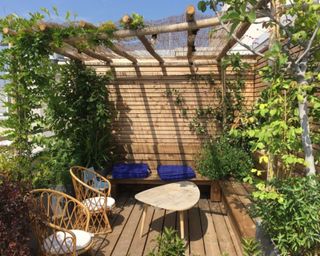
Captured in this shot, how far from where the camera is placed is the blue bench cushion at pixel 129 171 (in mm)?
4711

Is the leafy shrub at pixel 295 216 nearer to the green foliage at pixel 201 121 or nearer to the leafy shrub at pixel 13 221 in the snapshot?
the leafy shrub at pixel 13 221

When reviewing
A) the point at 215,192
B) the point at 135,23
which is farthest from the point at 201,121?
the point at 135,23

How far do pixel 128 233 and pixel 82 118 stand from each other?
2185 millimetres

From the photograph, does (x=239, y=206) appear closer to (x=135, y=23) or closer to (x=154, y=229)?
(x=154, y=229)

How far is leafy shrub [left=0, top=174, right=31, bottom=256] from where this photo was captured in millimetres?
1833

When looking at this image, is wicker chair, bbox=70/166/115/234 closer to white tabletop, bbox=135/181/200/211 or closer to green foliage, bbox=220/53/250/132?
white tabletop, bbox=135/181/200/211

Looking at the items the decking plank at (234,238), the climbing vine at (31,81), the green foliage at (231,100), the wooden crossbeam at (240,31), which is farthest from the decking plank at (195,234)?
the wooden crossbeam at (240,31)

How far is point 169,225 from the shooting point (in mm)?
3834

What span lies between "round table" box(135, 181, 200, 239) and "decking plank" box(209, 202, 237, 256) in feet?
1.65

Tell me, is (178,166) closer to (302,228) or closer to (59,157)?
(59,157)

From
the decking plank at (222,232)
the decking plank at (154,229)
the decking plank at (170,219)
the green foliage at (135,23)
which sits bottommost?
the decking plank at (222,232)

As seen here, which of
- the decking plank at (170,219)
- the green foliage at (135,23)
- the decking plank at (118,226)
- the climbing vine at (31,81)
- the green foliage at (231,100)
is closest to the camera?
the green foliage at (135,23)

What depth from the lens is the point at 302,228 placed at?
6.26 ft

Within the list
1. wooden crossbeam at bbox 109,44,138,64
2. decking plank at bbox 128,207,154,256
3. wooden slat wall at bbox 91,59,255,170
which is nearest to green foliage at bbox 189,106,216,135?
wooden slat wall at bbox 91,59,255,170
